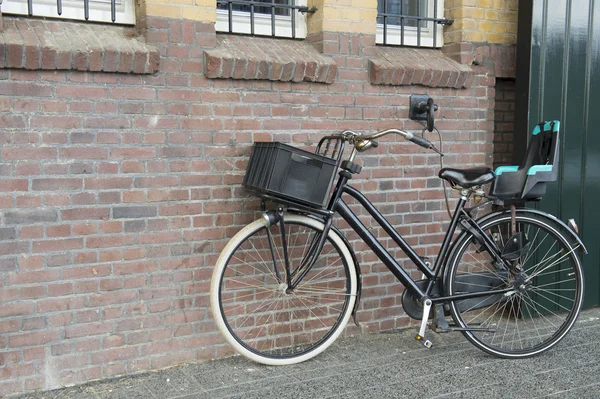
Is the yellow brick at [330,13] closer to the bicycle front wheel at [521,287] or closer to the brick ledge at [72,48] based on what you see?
the brick ledge at [72,48]

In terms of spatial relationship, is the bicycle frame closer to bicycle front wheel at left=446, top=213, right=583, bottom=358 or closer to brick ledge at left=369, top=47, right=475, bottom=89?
bicycle front wheel at left=446, top=213, right=583, bottom=358

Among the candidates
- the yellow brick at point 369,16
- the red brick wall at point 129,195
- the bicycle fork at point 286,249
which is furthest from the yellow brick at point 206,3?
the bicycle fork at point 286,249

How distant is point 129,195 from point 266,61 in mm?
1107

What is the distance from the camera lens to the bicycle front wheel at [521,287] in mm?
4219

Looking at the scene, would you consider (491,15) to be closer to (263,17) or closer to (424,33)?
(424,33)

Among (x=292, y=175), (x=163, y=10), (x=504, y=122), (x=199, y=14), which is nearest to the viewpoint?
(x=292, y=175)

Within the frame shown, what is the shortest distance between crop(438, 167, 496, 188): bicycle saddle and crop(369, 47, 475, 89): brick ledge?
2.64ft

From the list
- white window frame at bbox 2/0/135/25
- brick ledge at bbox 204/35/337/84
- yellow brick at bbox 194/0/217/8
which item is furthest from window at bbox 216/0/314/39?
white window frame at bbox 2/0/135/25

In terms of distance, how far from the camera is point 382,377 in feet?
12.8

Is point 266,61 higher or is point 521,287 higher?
point 266,61

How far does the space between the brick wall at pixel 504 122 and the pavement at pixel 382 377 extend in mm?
1478

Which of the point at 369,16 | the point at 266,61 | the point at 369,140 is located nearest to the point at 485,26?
the point at 369,16

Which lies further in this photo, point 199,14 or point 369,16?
point 369,16

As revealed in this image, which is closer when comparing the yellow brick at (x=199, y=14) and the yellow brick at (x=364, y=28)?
the yellow brick at (x=199, y=14)
